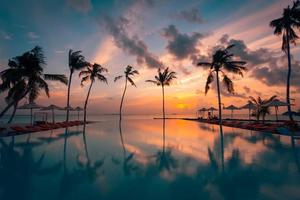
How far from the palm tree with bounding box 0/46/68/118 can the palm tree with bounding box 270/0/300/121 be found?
71.9 feet

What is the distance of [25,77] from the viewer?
57.0ft

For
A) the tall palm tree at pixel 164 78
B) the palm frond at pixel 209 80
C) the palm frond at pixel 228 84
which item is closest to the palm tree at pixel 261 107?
the palm frond at pixel 228 84

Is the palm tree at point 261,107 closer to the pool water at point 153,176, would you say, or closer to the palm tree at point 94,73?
the pool water at point 153,176

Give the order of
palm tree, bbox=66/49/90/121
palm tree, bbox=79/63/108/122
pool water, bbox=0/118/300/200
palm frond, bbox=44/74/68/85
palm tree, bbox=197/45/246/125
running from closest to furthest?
pool water, bbox=0/118/300/200 → palm frond, bbox=44/74/68/85 → palm tree, bbox=197/45/246/125 → palm tree, bbox=66/49/90/121 → palm tree, bbox=79/63/108/122

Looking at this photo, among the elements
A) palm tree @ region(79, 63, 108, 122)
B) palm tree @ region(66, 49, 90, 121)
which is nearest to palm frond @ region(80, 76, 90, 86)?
palm tree @ region(79, 63, 108, 122)

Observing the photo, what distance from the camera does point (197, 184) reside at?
4094mm

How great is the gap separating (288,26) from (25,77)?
24.4 metres

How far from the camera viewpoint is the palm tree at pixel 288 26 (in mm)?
15953

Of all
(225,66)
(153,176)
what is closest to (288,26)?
(225,66)

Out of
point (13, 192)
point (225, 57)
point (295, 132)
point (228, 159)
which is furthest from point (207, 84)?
point (13, 192)

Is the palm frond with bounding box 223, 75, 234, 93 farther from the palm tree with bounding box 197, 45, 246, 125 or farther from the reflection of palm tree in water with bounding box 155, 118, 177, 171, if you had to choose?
the reflection of palm tree in water with bounding box 155, 118, 177, 171

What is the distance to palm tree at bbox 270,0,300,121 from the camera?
1595 cm

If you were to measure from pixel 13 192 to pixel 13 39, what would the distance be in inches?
592

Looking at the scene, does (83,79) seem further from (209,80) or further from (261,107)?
(261,107)
